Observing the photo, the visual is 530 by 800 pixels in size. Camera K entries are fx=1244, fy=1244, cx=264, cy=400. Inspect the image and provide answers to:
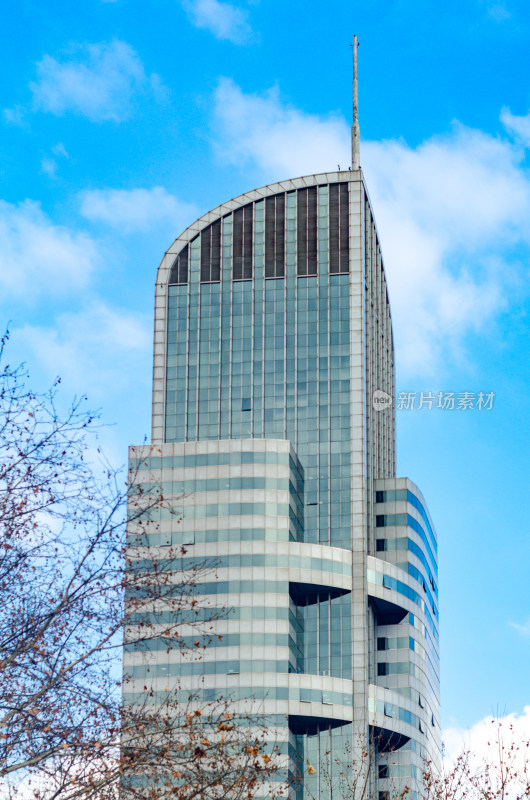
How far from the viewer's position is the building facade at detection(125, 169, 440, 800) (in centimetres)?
13600

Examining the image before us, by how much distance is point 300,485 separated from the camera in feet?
493

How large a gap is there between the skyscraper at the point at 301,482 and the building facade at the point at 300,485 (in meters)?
0.23

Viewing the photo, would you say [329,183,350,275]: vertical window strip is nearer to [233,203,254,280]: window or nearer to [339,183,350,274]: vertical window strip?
[339,183,350,274]: vertical window strip

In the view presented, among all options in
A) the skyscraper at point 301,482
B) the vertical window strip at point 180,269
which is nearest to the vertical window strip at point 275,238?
the skyscraper at point 301,482

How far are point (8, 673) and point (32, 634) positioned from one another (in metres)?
1.17

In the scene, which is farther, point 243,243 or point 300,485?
point 243,243

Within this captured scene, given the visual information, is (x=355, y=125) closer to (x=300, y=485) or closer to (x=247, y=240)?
(x=247, y=240)

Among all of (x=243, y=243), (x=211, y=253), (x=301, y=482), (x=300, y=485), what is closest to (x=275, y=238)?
(x=243, y=243)

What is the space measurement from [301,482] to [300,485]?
0.61 meters

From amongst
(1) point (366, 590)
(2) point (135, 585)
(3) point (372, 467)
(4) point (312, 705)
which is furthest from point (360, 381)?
(2) point (135, 585)

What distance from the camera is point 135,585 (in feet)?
107

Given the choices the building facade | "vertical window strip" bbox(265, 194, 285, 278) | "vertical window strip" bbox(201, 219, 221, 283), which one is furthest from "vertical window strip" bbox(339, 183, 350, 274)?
"vertical window strip" bbox(201, 219, 221, 283)

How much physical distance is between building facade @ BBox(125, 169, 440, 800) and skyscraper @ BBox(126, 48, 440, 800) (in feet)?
0.74

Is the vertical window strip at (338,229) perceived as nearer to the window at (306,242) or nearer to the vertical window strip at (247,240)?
the window at (306,242)
